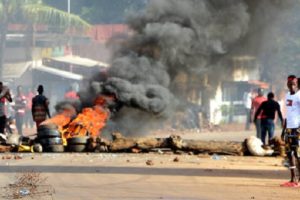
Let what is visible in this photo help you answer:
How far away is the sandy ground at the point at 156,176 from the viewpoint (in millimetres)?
11906

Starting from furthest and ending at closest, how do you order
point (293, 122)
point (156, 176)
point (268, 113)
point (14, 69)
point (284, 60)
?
point (14, 69)
point (284, 60)
point (268, 113)
point (156, 176)
point (293, 122)

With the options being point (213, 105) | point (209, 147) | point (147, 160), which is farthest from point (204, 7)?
point (213, 105)

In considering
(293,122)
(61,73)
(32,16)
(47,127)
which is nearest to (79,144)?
(47,127)

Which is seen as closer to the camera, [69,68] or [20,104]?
[20,104]

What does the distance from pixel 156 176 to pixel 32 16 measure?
34622mm

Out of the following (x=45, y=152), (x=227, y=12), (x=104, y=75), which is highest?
(x=227, y=12)

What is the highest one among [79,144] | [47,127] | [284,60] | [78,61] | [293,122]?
[284,60]

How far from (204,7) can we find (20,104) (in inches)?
398

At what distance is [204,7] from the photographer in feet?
81.9

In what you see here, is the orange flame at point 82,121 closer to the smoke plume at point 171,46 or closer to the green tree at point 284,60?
the smoke plume at point 171,46

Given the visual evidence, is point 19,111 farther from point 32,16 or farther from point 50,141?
point 32,16

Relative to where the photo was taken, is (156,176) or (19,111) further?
(19,111)

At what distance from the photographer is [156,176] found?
47.2 feet

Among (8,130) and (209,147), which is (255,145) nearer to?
(209,147)
